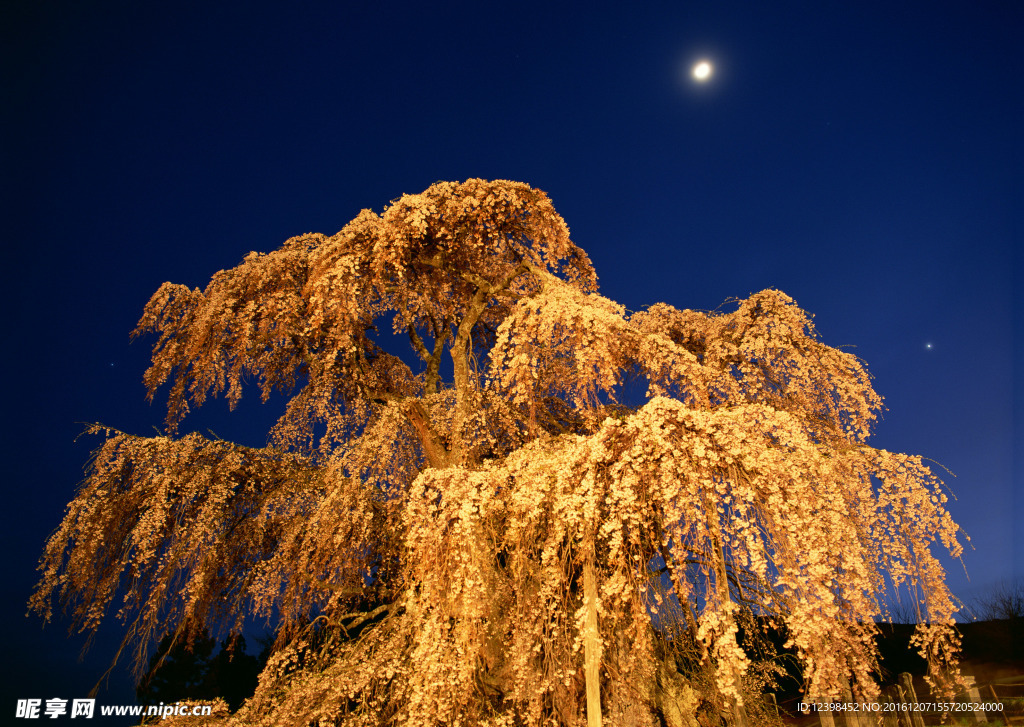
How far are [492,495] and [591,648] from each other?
155 cm

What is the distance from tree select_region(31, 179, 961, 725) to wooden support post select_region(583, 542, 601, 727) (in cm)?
2

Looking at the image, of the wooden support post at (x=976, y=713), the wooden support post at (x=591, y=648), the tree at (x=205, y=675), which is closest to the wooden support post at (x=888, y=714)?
the wooden support post at (x=976, y=713)

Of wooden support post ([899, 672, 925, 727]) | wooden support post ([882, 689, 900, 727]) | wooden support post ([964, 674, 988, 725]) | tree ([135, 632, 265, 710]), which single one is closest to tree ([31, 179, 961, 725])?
wooden support post ([899, 672, 925, 727])

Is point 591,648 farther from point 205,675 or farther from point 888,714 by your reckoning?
point 205,675

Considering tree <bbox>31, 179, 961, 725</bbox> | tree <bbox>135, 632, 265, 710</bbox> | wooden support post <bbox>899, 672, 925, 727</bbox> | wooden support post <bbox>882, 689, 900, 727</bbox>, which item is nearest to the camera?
tree <bbox>31, 179, 961, 725</bbox>

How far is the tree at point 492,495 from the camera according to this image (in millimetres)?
3990

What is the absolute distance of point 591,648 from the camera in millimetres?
4285

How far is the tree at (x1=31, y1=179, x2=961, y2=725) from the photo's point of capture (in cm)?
399

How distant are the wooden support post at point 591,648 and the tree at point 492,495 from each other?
0.7 inches

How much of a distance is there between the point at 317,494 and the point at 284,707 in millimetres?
2663

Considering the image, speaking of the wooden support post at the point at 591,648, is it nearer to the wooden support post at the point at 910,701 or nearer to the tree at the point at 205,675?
the wooden support post at the point at 910,701

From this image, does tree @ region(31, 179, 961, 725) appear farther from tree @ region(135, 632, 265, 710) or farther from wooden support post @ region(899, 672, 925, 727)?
tree @ region(135, 632, 265, 710)

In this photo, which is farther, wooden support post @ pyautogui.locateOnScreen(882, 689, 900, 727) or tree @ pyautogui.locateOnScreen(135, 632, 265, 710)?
tree @ pyautogui.locateOnScreen(135, 632, 265, 710)

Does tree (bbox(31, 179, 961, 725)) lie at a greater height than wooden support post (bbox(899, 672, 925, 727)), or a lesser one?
greater
